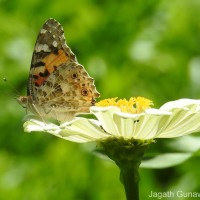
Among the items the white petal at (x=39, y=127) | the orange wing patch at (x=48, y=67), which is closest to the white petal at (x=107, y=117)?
the white petal at (x=39, y=127)

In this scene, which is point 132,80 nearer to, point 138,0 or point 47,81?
point 138,0

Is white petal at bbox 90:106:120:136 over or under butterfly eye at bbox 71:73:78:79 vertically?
under

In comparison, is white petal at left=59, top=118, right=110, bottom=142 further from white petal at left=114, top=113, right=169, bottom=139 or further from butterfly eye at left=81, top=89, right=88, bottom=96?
butterfly eye at left=81, top=89, right=88, bottom=96

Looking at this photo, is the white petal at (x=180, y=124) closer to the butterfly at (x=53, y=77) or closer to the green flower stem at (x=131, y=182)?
the green flower stem at (x=131, y=182)

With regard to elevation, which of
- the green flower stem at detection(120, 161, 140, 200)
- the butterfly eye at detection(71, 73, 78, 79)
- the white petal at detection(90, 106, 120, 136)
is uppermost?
the butterfly eye at detection(71, 73, 78, 79)

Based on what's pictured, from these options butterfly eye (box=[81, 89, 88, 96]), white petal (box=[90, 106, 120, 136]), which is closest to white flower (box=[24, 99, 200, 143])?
white petal (box=[90, 106, 120, 136])
